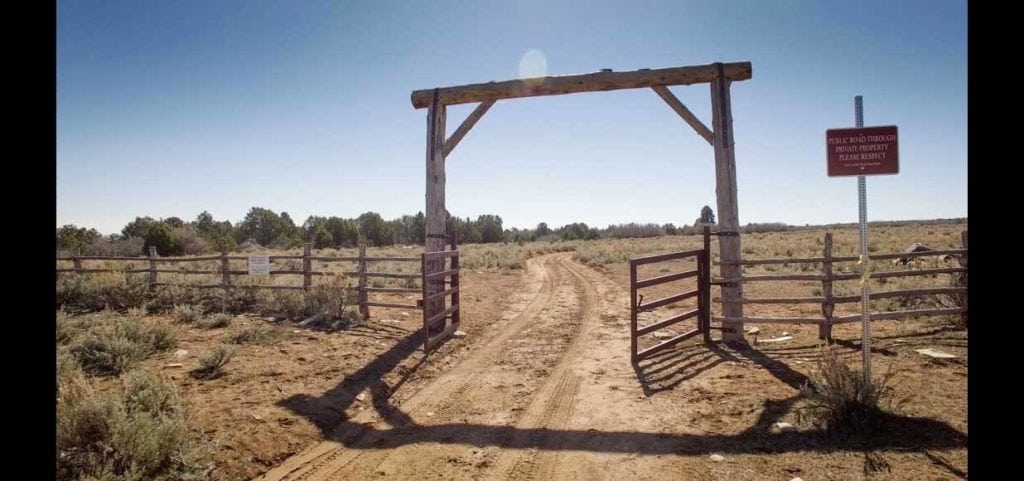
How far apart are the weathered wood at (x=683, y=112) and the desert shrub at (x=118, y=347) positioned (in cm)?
943

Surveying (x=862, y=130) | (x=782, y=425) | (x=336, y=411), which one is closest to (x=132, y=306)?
(x=336, y=411)

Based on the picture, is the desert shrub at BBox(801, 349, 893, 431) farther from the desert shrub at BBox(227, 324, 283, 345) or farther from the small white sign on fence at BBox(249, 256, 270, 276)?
the small white sign on fence at BBox(249, 256, 270, 276)

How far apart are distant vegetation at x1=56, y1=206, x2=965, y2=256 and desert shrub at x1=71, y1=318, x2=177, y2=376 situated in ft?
33.8

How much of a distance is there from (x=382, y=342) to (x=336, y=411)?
3.10 m

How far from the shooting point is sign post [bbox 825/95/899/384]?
466 cm

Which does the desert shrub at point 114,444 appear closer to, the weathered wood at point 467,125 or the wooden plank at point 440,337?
the wooden plank at point 440,337

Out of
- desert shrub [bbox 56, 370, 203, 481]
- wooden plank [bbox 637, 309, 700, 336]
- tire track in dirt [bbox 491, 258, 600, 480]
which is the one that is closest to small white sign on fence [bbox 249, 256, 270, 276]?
desert shrub [bbox 56, 370, 203, 481]

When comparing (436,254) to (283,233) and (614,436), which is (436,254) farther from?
(283,233)

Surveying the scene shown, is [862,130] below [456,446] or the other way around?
the other way around

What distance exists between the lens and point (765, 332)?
8906 millimetres

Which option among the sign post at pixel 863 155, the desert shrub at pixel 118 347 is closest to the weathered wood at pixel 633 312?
the sign post at pixel 863 155

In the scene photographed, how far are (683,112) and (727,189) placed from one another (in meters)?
1.57
